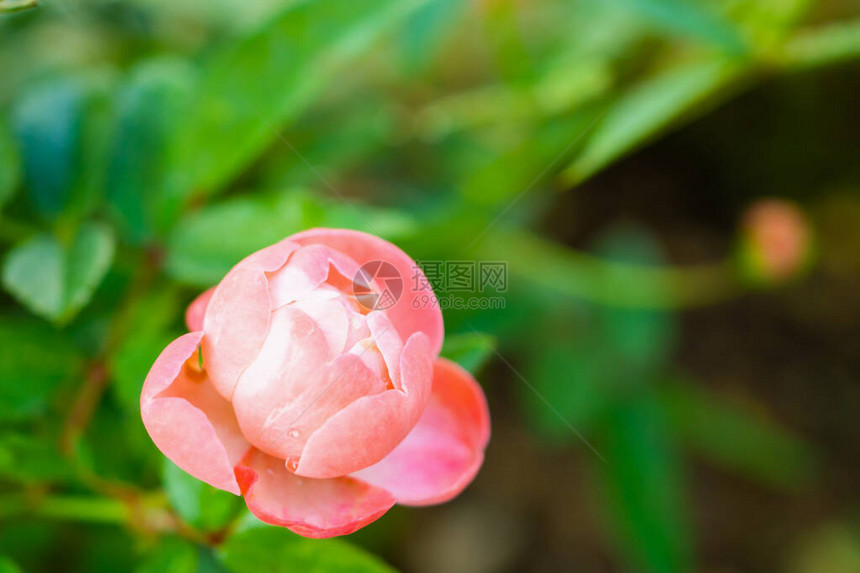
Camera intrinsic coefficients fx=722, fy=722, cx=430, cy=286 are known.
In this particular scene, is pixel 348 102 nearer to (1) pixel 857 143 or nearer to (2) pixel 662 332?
(2) pixel 662 332

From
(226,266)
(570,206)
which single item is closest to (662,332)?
(570,206)

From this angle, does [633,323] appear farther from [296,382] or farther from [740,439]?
[296,382]

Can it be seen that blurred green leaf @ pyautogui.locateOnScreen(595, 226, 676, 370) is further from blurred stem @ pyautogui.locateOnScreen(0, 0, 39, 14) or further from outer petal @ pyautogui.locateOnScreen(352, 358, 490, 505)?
blurred stem @ pyautogui.locateOnScreen(0, 0, 39, 14)

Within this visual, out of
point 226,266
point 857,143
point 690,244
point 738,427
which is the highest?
point 226,266

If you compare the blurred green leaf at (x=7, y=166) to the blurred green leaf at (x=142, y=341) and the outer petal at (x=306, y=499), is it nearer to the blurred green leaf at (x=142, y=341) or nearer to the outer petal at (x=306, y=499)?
the blurred green leaf at (x=142, y=341)

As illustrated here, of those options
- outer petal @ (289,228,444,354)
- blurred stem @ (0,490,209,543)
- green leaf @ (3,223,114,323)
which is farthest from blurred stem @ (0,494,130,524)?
outer petal @ (289,228,444,354)

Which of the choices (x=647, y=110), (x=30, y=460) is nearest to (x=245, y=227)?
(x=30, y=460)
